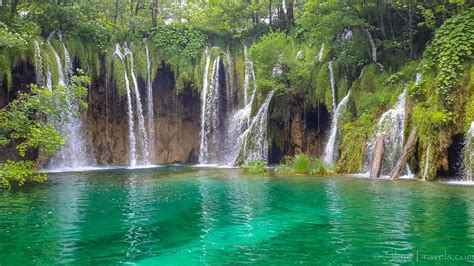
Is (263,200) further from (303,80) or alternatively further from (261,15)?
(261,15)

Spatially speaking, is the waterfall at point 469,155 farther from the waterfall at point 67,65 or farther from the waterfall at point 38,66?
the waterfall at point 67,65

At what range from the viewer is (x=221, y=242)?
23.2 feet

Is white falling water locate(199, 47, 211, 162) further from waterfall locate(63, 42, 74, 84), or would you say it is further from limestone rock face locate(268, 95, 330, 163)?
waterfall locate(63, 42, 74, 84)

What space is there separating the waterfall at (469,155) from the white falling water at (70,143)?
20.8 metres

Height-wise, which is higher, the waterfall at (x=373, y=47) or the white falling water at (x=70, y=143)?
the waterfall at (x=373, y=47)

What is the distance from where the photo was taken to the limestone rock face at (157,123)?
2956 centimetres

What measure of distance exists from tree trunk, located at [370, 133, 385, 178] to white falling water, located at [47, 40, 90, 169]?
17679 millimetres

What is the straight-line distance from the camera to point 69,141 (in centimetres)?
2741

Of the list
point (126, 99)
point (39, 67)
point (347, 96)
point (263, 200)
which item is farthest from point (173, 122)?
point (263, 200)

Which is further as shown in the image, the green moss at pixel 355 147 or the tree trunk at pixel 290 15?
the tree trunk at pixel 290 15

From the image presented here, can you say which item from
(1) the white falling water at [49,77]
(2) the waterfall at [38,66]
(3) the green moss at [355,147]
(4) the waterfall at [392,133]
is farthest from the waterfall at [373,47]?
(2) the waterfall at [38,66]

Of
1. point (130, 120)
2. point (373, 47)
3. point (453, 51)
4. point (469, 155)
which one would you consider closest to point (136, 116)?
point (130, 120)

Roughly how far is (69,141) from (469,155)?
74.5ft

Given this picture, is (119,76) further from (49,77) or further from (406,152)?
(406,152)
